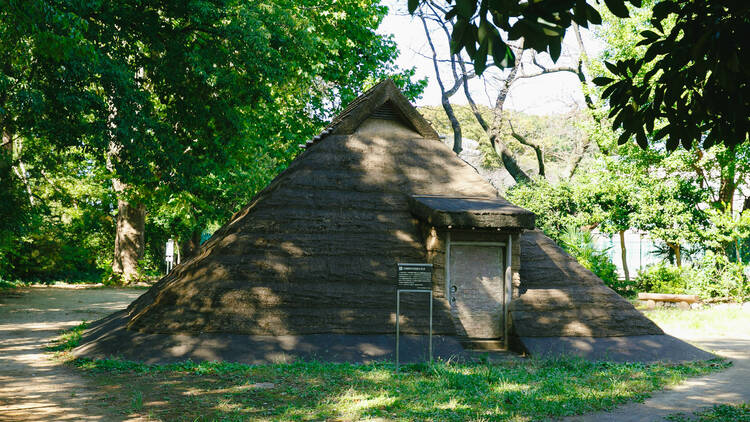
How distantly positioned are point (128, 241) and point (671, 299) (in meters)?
23.2

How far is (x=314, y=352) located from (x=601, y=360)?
16.9 feet

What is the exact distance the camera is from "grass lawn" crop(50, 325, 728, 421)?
7102 mm

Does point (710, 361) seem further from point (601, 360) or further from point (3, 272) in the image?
point (3, 272)

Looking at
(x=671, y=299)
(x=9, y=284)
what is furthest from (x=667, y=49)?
(x=9, y=284)

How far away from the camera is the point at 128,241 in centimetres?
2816

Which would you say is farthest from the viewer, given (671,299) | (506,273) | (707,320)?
(671,299)

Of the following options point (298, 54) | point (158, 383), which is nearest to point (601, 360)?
point (158, 383)

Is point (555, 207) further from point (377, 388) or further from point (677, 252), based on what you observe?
point (377, 388)

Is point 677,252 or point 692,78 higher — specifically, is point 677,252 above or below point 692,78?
below

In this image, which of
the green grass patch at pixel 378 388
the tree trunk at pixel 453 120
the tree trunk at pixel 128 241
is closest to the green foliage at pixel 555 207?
the tree trunk at pixel 453 120

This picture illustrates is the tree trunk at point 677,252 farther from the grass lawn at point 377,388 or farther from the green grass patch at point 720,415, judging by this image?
the green grass patch at point 720,415

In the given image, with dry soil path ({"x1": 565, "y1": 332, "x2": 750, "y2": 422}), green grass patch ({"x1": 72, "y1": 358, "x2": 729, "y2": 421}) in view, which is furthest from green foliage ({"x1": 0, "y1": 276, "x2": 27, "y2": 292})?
dry soil path ({"x1": 565, "y1": 332, "x2": 750, "y2": 422})

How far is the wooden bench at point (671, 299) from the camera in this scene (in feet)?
66.1

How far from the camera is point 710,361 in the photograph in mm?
10906
